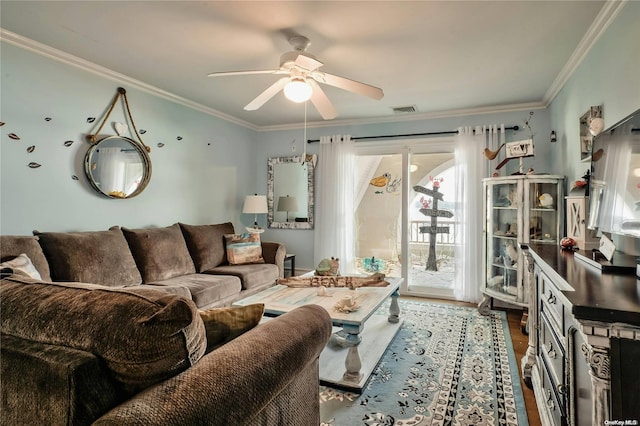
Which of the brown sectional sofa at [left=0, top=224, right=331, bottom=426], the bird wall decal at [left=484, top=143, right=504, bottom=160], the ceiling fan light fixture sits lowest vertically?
the brown sectional sofa at [left=0, top=224, right=331, bottom=426]

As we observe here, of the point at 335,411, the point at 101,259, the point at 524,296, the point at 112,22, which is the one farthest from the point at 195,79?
the point at 524,296

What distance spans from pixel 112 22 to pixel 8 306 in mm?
2096

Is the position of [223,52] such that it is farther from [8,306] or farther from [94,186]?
[8,306]

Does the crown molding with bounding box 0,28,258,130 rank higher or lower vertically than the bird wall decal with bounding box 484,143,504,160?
higher

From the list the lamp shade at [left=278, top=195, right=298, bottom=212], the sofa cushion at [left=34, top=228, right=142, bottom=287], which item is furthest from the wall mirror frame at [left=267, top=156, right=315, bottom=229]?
the sofa cushion at [left=34, top=228, right=142, bottom=287]

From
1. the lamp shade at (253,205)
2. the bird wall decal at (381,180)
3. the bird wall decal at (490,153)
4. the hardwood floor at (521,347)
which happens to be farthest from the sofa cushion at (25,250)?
the bird wall decal at (490,153)

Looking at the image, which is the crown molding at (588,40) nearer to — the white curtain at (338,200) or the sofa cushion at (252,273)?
the white curtain at (338,200)

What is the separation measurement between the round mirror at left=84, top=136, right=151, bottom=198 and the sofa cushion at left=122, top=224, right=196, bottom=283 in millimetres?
412

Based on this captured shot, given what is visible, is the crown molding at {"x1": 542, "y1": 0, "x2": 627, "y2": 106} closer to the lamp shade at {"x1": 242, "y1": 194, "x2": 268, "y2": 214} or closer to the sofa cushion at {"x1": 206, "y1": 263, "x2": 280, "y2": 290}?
the sofa cushion at {"x1": 206, "y1": 263, "x2": 280, "y2": 290}

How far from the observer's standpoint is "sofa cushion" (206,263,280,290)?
3598 mm

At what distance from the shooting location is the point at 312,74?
2512 millimetres

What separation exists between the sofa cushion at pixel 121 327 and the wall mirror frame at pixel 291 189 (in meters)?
4.16

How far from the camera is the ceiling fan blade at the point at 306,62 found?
87.0 inches

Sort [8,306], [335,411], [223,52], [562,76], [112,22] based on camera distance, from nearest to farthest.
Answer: [8,306] < [335,411] < [112,22] < [223,52] < [562,76]
